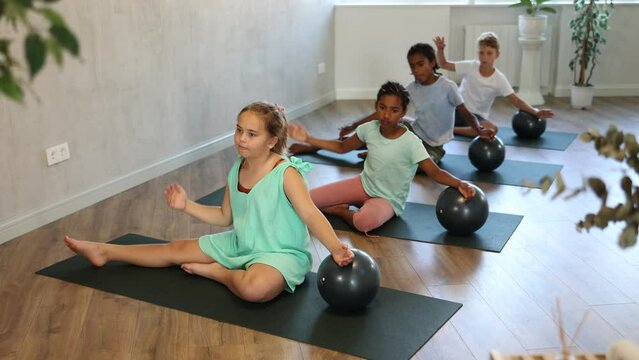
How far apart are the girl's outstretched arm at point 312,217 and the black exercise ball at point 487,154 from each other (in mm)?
2163

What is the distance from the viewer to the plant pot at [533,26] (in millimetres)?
7215

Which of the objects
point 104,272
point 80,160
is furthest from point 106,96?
point 104,272

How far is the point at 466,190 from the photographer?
12.2ft

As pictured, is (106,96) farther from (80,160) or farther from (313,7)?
(313,7)

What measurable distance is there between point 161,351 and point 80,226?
1.58 metres

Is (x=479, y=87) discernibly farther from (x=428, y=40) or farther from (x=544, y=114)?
(x=428, y=40)

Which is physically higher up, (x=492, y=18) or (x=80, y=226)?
(x=492, y=18)

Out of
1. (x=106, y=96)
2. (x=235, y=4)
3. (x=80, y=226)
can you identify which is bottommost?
(x=80, y=226)

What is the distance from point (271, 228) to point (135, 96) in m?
2.05

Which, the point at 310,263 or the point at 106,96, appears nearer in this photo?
the point at 310,263

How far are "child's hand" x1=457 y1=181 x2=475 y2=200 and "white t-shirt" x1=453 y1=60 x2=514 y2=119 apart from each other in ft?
6.78

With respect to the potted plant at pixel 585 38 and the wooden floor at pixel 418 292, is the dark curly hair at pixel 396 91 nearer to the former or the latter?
the wooden floor at pixel 418 292

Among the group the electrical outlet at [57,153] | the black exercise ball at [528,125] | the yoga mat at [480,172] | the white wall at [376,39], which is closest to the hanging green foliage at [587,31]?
the white wall at [376,39]

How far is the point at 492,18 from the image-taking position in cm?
774
